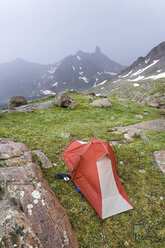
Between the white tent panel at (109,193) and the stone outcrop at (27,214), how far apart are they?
8.18ft

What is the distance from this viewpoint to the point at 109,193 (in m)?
7.42

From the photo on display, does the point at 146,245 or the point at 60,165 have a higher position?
the point at 60,165

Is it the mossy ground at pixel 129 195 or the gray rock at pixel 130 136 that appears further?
the gray rock at pixel 130 136

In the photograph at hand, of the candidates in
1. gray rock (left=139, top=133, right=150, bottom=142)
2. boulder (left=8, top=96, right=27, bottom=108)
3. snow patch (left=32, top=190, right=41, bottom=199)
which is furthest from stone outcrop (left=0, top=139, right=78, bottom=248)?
boulder (left=8, top=96, right=27, bottom=108)

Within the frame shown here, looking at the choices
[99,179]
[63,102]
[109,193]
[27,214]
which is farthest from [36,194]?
[63,102]

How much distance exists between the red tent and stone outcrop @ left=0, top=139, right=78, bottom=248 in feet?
7.93

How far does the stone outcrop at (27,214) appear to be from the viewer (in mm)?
3465

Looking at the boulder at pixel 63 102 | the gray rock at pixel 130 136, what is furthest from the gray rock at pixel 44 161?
the boulder at pixel 63 102

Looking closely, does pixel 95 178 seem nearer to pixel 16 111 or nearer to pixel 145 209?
pixel 145 209

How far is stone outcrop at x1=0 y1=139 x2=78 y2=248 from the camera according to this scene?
11.4 ft

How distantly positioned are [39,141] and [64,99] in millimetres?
17858

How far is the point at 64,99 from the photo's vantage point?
29484mm

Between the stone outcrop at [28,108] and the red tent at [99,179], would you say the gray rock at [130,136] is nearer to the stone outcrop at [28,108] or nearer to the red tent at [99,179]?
the red tent at [99,179]

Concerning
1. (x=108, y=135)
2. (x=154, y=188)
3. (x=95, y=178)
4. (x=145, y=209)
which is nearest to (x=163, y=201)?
(x=154, y=188)
